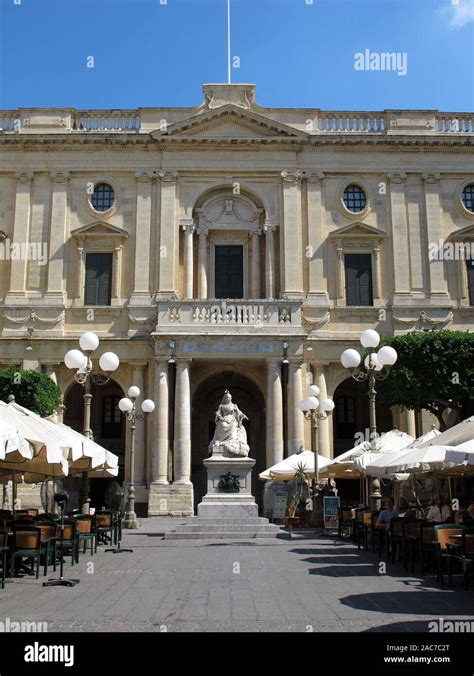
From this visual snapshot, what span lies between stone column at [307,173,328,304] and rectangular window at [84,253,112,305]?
9.59 meters

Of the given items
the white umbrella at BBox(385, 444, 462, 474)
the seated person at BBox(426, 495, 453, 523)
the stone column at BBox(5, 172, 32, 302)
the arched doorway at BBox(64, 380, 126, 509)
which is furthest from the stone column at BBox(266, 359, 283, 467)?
the white umbrella at BBox(385, 444, 462, 474)

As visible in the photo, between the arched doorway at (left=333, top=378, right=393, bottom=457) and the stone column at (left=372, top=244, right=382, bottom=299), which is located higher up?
the stone column at (left=372, top=244, right=382, bottom=299)

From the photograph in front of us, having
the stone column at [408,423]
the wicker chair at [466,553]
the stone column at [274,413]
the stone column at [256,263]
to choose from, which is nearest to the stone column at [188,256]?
the stone column at [256,263]

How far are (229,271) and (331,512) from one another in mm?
16360

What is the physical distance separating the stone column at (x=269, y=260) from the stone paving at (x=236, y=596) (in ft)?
65.2

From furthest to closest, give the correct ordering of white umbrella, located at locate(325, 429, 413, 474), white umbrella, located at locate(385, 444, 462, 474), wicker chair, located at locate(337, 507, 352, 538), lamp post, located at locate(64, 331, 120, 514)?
wicker chair, located at locate(337, 507, 352, 538), white umbrella, located at locate(325, 429, 413, 474), lamp post, located at locate(64, 331, 120, 514), white umbrella, located at locate(385, 444, 462, 474)

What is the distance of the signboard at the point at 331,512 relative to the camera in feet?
77.3

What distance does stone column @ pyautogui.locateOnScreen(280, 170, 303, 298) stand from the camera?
117ft

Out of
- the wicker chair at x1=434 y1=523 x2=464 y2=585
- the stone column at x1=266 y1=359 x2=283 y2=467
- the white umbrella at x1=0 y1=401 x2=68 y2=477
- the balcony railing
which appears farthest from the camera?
the balcony railing

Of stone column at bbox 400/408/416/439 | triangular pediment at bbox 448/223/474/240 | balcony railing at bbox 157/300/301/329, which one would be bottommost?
stone column at bbox 400/408/416/439

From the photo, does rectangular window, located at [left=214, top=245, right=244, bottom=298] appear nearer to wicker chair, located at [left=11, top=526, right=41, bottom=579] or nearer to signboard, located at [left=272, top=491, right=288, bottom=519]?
signboard, located at [left=272, top=491, right=288, bottom=519]

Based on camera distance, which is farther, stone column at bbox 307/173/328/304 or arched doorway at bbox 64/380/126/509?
arched doorway at bbox 64/380/126/509

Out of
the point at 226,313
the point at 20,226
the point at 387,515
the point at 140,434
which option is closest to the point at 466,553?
the point at 387,515
